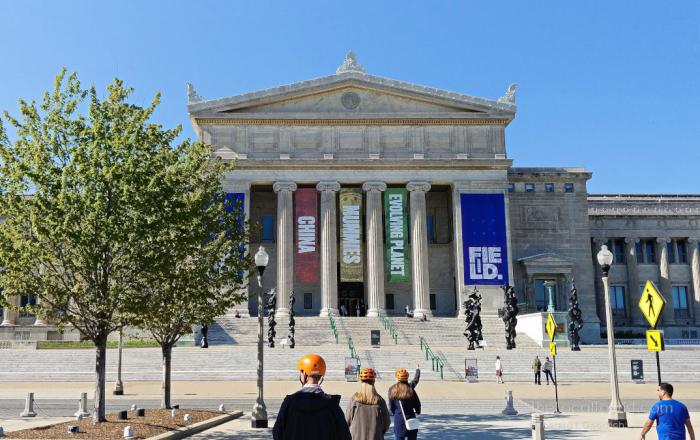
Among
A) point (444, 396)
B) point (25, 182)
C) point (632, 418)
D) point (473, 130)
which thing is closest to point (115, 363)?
point (444, 396)

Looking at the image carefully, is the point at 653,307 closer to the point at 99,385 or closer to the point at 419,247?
the point at 99,385

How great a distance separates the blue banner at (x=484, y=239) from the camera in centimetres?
5722

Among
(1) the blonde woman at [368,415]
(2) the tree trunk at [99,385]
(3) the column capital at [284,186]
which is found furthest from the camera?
(3) the column capital at [284,186]

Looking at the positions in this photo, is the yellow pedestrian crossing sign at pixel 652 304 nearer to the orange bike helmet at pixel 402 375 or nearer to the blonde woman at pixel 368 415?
the orange bike helmet at pixel 402 375

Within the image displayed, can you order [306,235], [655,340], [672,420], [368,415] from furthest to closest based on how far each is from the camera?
[306,235], [655,340], [672,420], [368,415]

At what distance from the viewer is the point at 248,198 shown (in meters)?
57.7

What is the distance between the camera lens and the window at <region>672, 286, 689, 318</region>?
214 feet

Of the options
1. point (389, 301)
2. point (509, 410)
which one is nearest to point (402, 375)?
point (509, 410)

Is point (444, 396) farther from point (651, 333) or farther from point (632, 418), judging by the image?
point (651, 333)

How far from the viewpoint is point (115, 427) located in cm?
1648

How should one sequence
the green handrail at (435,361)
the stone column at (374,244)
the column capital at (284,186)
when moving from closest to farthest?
the green handrail at (435,361)
the stone column at (374,244)
the column capital at (284,186)

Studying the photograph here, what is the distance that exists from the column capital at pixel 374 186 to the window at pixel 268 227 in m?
9.66

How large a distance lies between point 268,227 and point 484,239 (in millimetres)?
19423

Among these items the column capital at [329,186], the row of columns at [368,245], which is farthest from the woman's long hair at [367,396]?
the column capital at [329,186]
